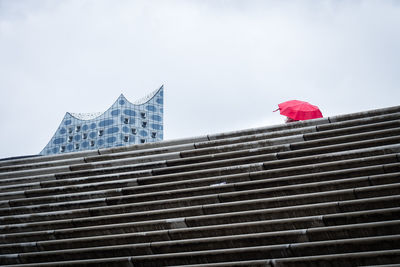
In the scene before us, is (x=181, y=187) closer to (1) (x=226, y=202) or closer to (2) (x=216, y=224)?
(1) (x=226, y=202)

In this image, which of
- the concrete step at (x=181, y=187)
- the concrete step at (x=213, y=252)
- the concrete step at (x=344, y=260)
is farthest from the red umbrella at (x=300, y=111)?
the concrete step at (x=344, y=260)

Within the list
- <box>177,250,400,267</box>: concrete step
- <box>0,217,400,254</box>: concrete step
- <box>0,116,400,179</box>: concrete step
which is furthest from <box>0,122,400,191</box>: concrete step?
<box>177,250,400,267</box>: concrete step

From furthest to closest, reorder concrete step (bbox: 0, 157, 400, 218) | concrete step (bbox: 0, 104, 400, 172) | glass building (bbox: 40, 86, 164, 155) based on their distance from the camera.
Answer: glass building (bbox: 40, 86, 164, 155), concrete step (bbox: 0, 104, 400, 172), concrete step (bbox: 0, 157, 400, 218)

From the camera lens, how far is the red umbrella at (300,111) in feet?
31.1

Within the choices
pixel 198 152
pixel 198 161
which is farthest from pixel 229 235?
pixel 198 152

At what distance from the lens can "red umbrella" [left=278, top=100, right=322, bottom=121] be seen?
9469 millimetres

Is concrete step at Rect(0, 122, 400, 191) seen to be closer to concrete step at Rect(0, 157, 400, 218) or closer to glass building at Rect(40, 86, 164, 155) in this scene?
concrete step at Rect(0, 157, 400, 218)

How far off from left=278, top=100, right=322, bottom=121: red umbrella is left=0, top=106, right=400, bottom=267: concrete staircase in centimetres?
116

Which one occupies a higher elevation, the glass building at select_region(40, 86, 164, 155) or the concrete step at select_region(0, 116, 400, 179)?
the glass building at select_region(40, 86, 164, 155)

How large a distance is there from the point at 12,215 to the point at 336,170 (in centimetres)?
515

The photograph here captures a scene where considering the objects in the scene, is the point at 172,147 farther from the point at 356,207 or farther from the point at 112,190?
the point at 356,207

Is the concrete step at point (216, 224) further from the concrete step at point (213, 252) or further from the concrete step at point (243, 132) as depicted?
the concrete step at point (243, 132)

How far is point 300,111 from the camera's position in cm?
948

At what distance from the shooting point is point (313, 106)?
979 cm
